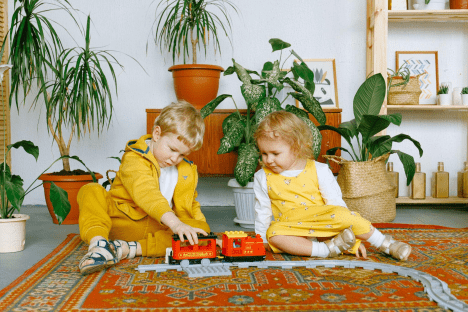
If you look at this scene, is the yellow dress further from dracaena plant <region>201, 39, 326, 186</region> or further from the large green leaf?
the large green leaf

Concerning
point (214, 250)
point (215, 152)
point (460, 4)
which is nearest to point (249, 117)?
point (215, 152)

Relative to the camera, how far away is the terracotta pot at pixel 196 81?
92.0 inches

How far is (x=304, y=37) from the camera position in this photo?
283 centimetres

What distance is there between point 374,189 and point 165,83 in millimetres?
1537

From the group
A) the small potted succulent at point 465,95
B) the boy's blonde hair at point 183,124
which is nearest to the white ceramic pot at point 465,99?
the small potted succulent at point 465,95

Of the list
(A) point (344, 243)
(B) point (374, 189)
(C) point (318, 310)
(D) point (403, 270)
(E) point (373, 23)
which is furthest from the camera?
(E) point (373, 23)

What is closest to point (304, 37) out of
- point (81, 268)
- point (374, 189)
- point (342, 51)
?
point (342, 51)

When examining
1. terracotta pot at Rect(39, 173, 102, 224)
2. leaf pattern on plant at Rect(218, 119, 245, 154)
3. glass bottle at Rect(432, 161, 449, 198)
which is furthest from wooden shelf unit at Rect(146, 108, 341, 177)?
glass bottle at Rect(432, 161, 449, 198)

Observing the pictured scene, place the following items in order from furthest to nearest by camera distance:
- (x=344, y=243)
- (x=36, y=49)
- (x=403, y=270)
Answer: (x=36, y=49) < (x=344, y=243) < (x=403, y=270)

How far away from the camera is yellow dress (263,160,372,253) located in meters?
1.43

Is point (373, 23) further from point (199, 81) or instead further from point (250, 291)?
point (250, 291)

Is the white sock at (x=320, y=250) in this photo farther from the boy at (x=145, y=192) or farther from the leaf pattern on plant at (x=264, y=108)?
the leaf pattern on plant at (x=264, y=108)

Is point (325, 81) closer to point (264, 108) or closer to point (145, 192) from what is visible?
point (264, 108)

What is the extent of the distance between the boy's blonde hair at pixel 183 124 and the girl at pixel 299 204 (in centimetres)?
23
